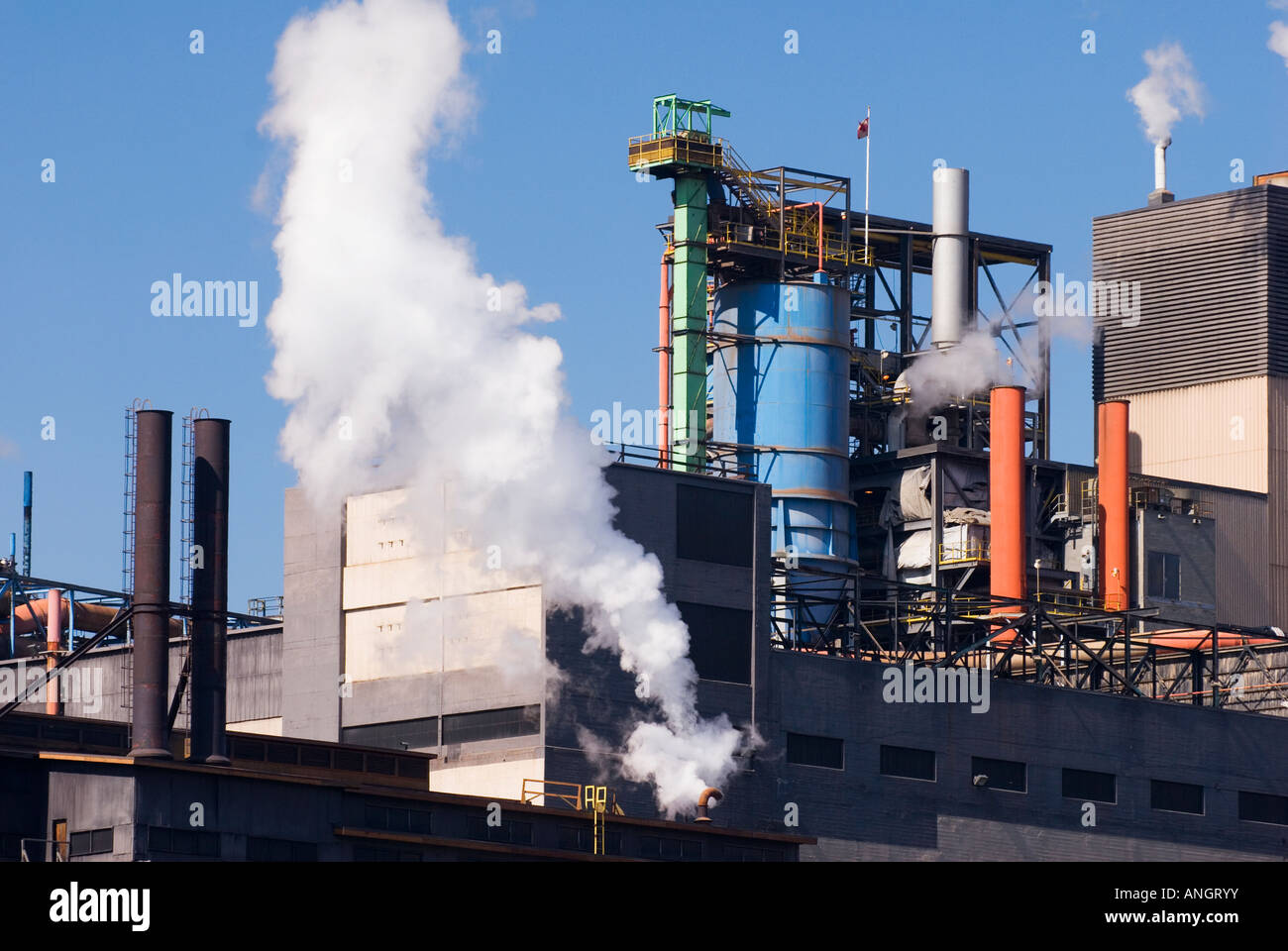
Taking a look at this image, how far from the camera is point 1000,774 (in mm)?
61844

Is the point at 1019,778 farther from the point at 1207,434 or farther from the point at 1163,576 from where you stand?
the point at 1207,434

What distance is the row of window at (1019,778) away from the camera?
58.2 metres

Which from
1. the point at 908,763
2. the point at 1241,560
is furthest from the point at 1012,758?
the point at 1241,560

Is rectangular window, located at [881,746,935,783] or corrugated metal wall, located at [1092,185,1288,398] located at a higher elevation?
corrugated metal wall, located at [1092,185,1288,398]

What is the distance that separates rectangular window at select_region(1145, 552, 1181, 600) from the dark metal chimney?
1372 inches

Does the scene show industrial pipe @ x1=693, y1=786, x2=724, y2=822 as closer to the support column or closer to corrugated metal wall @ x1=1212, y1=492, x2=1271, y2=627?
the support column

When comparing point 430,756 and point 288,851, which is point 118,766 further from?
point 430,756

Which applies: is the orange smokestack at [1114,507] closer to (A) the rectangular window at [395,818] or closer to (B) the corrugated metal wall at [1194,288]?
(B) the corrugated metal wall at [1194,288]

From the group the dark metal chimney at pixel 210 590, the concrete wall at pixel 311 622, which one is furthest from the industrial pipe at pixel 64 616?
the dark metal chimney at pixel 210 590

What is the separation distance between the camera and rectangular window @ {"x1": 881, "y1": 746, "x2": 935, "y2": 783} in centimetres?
5959

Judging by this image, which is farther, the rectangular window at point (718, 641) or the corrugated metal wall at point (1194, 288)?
the corrugated metal wall at point (1194, 288)

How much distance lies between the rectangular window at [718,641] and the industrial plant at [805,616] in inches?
4.5

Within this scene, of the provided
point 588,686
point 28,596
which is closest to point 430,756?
point 588,686

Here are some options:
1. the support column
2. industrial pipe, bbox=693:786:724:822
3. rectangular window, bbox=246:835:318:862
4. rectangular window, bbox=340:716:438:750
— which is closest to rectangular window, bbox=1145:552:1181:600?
the support column
